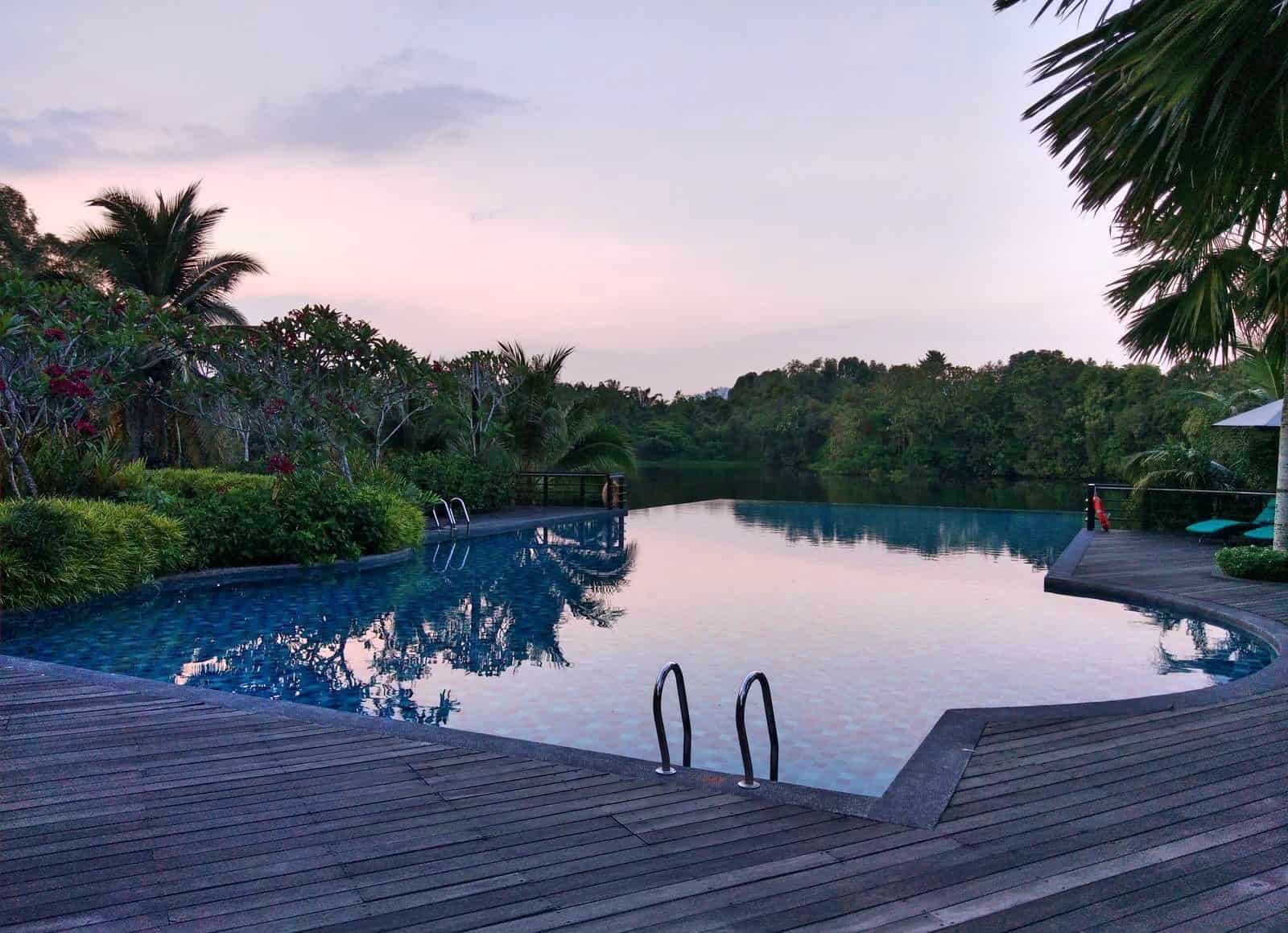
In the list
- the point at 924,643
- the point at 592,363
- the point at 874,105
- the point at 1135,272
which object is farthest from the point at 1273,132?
the point at 592,363

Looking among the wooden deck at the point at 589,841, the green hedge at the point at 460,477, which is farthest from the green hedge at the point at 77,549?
the green hedge at the point at 460,477

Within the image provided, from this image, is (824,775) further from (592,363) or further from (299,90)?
(592,363)

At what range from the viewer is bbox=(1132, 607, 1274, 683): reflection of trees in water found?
6832mm

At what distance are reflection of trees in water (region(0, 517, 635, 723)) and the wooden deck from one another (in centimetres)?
219

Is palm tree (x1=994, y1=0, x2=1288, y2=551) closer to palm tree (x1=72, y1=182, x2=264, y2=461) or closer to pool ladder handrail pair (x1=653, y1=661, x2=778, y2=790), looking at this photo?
pool ladder handrail pair (x1=653, y1=661, x2=778, y2=790)

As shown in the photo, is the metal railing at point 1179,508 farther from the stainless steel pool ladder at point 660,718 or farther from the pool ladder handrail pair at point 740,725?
the stainless steel pool ladder at point 660,718

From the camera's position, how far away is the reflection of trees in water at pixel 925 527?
47.9 feet

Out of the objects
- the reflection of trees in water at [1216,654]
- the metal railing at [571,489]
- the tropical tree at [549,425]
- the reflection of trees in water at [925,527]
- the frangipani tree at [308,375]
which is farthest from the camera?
the tropical tree at [549,425]

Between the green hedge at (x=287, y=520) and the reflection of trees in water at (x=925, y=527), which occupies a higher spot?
the green hedge at (x=287, y=520)

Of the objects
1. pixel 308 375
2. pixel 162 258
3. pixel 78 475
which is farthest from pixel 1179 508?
pixel 162 258

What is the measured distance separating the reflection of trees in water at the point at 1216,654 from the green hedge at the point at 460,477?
36.4ft

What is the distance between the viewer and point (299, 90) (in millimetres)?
13398

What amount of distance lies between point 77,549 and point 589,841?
736 centimetres

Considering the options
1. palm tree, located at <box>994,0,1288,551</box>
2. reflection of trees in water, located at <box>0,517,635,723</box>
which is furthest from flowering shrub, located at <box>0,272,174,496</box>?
palm tree, located at <box>994,0,1288,551</box>
